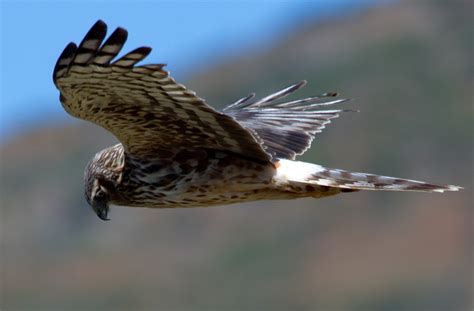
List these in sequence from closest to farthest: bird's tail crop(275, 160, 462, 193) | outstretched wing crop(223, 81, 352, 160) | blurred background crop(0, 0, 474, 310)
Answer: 1. bird's tail crop(275, 160, 462, 193)
2. outstretched wing crop(223, 81, 352, 160)
3. blurred background crop(0, 0, 474, 310)

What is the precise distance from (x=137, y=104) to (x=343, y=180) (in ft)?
4.89

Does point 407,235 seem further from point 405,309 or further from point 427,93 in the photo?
point 427,93

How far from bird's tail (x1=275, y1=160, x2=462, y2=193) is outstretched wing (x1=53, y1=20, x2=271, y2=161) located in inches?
7.6

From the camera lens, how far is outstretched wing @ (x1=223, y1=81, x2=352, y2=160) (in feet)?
34.2

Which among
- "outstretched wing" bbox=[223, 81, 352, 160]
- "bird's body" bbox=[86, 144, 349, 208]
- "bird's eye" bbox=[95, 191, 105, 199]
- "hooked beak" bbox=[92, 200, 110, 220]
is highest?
"outstretched wing" bbox=[223, 81, 352, 160]

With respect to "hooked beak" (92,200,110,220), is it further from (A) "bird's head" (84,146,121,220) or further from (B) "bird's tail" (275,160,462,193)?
(B) "bird's tail" (275,160,462,193)

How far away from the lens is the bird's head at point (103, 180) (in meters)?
9.88

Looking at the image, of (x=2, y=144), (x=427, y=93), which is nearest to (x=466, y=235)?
(x=427, y=93)

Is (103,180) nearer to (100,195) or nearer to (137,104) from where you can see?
(100,195)

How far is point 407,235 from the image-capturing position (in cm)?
6406

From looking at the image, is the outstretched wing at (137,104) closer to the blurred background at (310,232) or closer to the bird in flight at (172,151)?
the bird in flight at (172,151)

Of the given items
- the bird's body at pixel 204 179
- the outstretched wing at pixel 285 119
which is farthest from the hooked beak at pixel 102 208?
the outstretched wing at pixel 285 119

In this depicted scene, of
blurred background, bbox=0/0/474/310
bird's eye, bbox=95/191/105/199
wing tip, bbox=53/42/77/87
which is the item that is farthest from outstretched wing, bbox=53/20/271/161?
blurred background, bbox=0/0/474/310

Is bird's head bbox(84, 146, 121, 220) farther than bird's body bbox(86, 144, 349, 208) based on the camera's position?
Yes
